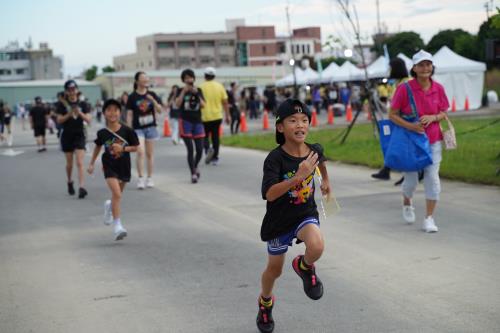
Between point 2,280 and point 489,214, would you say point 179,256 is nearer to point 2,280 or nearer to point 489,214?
point 2,280

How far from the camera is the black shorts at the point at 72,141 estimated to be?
12.4 meters

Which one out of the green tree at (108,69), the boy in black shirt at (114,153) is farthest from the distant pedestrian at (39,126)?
the green tree at (108,69)

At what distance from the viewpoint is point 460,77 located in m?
35.6

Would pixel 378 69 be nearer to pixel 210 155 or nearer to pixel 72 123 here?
pixel 210 155

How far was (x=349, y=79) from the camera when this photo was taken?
42406mm

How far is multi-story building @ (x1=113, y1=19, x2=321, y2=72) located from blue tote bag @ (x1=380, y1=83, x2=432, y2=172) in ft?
451

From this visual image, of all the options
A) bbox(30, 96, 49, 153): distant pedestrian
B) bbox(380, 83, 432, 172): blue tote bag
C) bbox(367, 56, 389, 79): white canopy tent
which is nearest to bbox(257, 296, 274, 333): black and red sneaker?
bbox(380, 83, 432, 172): blue tote bag

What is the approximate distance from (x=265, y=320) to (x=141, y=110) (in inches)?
320

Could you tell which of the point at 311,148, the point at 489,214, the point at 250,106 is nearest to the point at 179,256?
the point at 311,148

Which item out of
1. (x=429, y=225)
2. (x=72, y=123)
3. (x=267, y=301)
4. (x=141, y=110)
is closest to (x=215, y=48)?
(x=141, y=110)

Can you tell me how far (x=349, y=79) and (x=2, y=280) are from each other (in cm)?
3696

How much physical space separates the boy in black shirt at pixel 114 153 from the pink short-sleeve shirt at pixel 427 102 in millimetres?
3079

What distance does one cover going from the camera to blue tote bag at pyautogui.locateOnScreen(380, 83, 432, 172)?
317 inches

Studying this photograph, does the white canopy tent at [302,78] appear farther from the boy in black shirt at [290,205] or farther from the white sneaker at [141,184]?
the boy in black shirt at [290,205]
